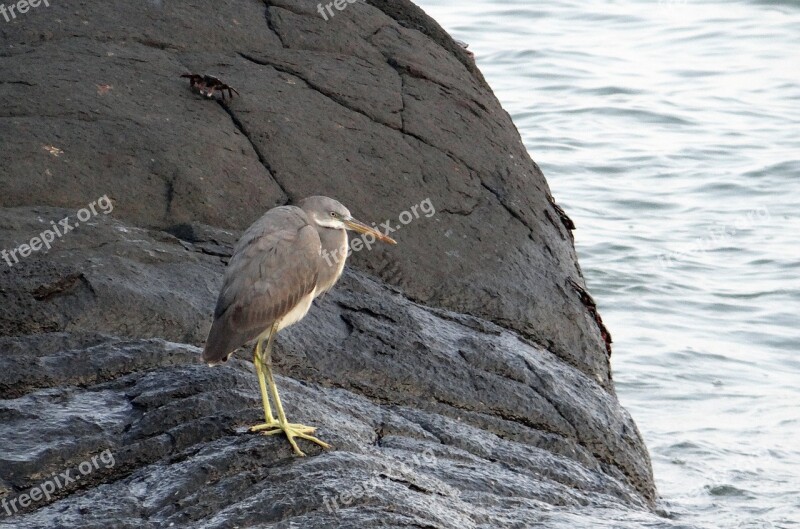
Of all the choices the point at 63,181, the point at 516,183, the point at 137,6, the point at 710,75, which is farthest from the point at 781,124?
the point at 63,181

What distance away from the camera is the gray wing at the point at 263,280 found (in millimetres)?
4848

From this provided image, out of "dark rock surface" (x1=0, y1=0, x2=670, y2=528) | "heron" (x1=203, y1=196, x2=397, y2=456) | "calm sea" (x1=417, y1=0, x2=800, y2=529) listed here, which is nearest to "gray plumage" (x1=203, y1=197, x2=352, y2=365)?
"heron" (x1=203, y1=196, x2=397, y2=456)

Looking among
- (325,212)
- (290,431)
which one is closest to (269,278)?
(325,212)

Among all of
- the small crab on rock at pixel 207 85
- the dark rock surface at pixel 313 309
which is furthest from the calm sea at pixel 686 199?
the small crab on rock at pixel 207 85

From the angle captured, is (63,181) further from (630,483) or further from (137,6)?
Answer: (630,483)

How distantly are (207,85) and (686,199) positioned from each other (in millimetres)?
9612

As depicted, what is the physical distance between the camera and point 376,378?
18.8 ft

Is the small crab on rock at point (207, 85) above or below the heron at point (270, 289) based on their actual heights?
above

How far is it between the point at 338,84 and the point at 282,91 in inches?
14.9

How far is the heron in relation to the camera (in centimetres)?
480

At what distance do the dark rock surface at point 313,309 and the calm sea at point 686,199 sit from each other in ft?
4.35

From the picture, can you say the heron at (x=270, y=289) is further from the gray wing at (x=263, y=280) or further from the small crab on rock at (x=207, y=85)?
the small crab on rock at (x=207, y=85)

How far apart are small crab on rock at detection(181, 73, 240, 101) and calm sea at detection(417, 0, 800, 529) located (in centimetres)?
336

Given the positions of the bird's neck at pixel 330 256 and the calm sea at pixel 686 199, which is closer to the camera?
the bird's neck at pixel 330 256
